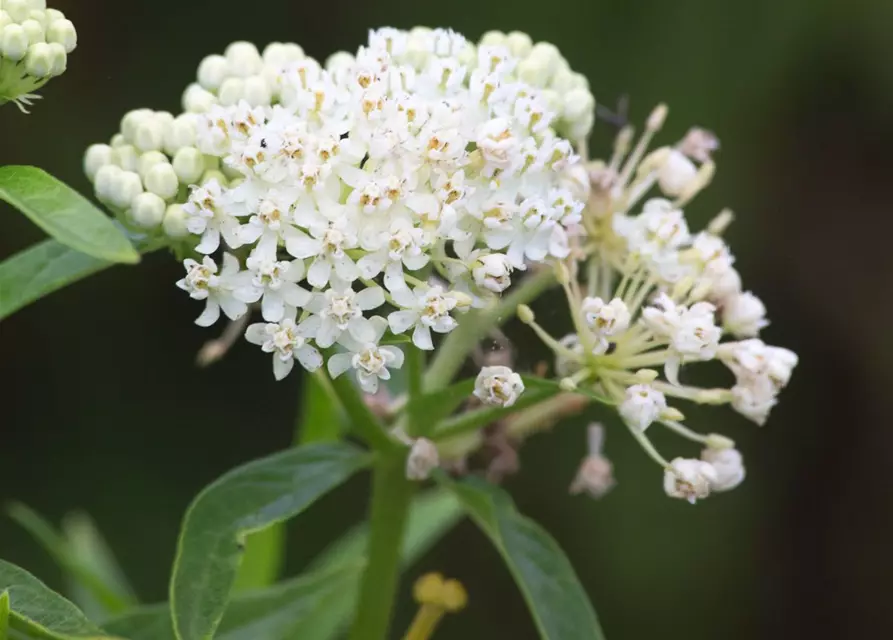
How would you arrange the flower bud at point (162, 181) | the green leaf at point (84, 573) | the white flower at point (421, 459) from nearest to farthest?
1. the flower bud at point (162, 181)
2. the white flower at point (421, 459)
3. the green leaf at point (84, 573)

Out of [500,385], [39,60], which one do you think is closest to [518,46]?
[500,385]

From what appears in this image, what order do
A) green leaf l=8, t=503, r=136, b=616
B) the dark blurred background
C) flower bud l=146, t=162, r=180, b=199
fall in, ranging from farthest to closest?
the dark blurred background < green leaf l=8, t=503, r=136, b=616 < flower bud l=146, t=162, r=180, b=199

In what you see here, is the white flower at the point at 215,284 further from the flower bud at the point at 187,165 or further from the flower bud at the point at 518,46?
the flower bud at the point at 518,46

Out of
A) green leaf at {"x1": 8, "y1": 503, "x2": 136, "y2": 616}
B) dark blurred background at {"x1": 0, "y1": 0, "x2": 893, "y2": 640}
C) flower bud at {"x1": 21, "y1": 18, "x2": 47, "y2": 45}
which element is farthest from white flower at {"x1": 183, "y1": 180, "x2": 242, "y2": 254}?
dark blurred background at {"x1": 0, "y1": 0, "x2": 893, "y2": 640}

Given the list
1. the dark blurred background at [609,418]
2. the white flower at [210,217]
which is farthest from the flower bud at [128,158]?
the dark blurred background at [609,418]

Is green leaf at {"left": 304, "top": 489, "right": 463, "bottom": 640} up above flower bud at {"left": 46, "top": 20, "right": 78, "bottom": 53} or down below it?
below

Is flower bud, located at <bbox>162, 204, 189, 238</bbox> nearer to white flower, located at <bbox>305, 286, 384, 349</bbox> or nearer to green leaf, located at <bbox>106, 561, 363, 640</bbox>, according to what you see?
white flower, located at <bbox>305, 286, 384, 349</bbox>

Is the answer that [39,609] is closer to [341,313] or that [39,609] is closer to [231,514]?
[231,514]
